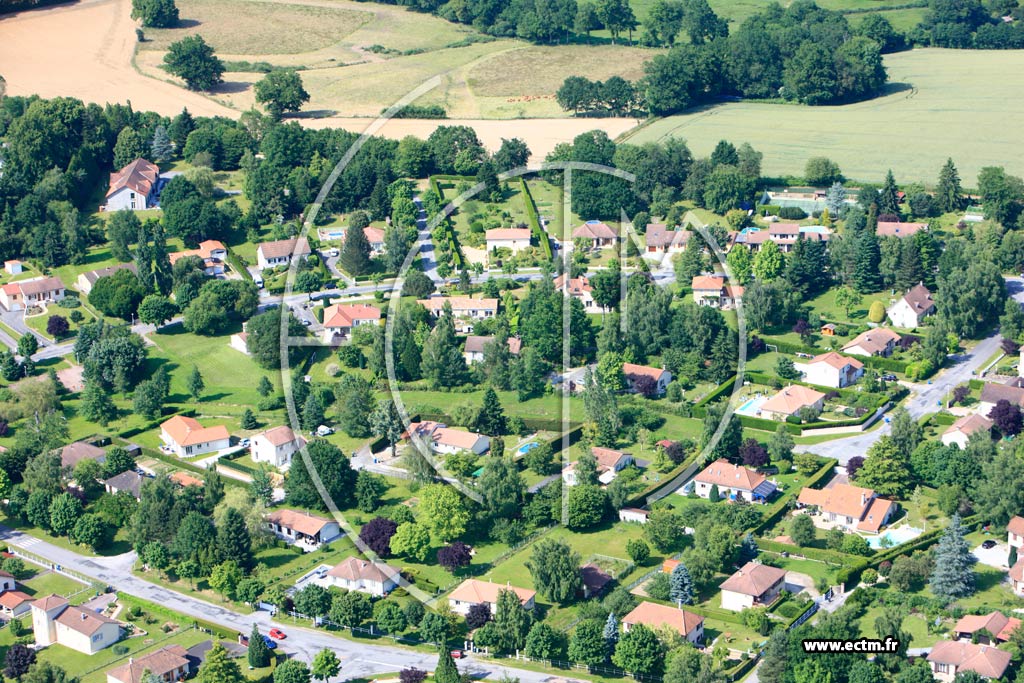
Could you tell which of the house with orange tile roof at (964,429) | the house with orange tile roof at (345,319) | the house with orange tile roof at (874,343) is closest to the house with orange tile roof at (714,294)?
the house with orange tile roof at (874,343)

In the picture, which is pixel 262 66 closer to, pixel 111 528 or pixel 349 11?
pixel 349 11

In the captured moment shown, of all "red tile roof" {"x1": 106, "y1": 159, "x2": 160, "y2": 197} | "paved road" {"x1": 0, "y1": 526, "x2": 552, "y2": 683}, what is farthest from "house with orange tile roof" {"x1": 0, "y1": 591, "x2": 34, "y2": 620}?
"red tile roof" {"x1": 106, "y1": 159, "x2": 160, "y2": 197}

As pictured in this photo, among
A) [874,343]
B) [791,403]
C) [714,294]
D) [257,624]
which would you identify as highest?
[714,294]

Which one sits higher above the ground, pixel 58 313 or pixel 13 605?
pixel 58 313

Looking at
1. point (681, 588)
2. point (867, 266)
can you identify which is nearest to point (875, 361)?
point (867, 266)

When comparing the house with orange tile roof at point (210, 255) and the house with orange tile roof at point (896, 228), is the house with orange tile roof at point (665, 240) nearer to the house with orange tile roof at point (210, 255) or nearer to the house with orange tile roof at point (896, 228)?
the house with orange tile roof at point (896, 228)

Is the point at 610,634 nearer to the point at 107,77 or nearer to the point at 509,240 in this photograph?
the point at 509,240

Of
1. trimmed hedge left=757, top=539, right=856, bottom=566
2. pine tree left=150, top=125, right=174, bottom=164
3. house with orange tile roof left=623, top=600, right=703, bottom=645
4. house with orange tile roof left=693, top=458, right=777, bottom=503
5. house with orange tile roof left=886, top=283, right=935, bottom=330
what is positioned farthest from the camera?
pine tree left=150, top=125, right=174, bottom=164

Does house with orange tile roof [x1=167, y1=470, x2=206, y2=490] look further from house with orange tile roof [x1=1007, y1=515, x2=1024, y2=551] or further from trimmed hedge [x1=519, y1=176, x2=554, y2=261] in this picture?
house with orange tile roof [x1=1007, y1=515, x2=1024, y2=551]
